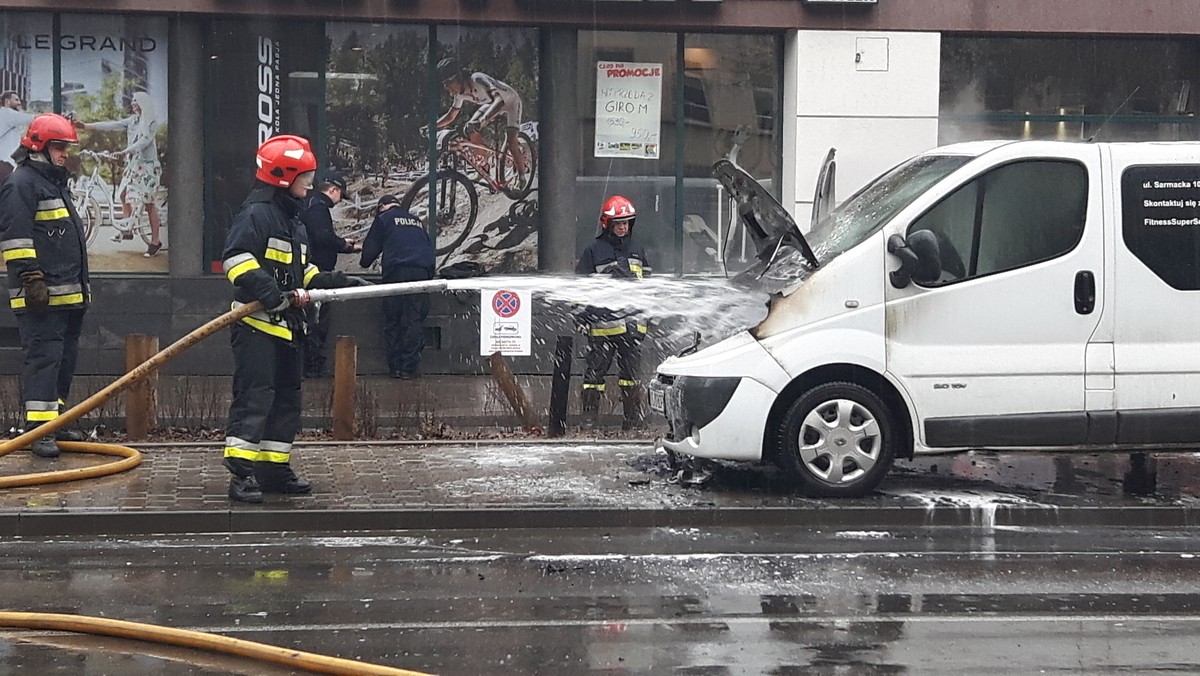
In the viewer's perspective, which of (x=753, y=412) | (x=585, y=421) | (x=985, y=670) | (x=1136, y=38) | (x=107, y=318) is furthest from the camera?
(x=1136, y=38)

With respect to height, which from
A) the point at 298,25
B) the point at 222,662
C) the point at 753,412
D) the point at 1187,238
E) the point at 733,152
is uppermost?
the point at 298,25

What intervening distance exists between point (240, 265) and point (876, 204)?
3827mm

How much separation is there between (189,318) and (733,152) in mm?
5987

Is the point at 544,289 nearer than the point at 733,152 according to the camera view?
Yes

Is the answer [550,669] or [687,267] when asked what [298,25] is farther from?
[550,669]

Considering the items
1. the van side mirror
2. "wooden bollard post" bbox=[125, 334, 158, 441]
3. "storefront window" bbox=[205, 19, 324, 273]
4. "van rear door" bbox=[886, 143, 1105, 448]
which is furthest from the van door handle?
"storefront window" bbox=[205, 19, 324, 273]

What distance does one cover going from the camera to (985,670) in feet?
19.0

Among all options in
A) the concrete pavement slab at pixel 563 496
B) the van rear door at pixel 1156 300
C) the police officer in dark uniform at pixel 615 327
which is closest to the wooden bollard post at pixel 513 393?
the police officer in dark uniform at pixel 615 327

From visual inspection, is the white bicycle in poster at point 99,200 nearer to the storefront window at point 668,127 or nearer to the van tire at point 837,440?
the storefront window at point 668,127

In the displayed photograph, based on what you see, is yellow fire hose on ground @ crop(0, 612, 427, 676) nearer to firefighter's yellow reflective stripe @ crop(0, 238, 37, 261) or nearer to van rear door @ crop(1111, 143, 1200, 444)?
firefighter's yellow reflective stripe @ crop(0, 238, 37, 261)

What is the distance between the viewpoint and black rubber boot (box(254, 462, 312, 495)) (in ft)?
30.1

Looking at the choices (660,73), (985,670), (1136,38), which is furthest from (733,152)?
(985,670)

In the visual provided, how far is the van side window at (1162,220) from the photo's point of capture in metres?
9.26

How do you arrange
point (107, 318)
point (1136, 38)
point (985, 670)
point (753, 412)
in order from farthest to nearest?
point (1136, 38) < point (107, 318) < point (753, 412) < point (985, 670)
